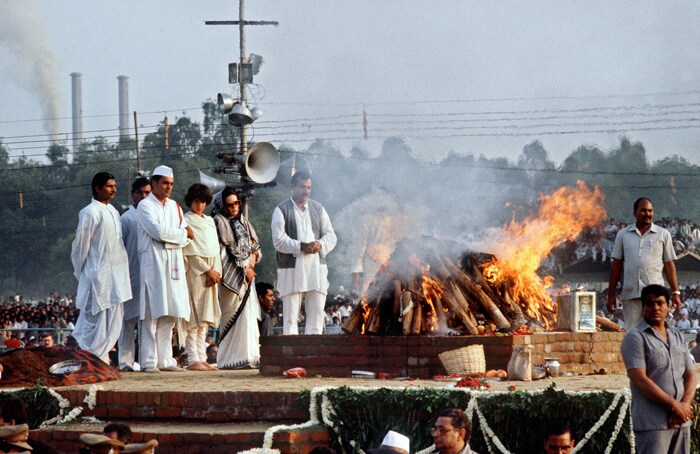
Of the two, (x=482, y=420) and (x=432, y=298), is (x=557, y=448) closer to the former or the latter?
(x=482, y=420)

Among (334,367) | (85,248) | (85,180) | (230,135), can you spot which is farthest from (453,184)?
(85,180)

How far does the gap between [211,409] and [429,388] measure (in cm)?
172

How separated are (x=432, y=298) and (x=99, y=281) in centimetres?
339

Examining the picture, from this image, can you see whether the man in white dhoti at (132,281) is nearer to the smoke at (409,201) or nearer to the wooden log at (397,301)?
the smoke at (409,201)

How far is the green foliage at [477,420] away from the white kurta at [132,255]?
164 inches

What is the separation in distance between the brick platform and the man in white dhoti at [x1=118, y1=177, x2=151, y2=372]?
1911 mm

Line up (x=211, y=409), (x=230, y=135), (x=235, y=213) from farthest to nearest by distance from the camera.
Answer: (x=230, y=135) < (x=235, y=213) < (x=211, y=409)

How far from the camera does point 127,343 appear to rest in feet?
41.4

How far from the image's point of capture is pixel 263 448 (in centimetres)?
820

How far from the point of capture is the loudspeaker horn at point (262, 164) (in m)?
17.8

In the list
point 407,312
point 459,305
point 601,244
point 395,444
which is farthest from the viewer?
point 601,244

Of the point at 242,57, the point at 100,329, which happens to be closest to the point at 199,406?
the point at 100,329

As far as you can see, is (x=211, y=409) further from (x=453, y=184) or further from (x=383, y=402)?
(x=453, y=184)

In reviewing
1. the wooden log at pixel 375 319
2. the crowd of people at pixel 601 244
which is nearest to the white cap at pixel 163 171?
the wooden log at pixel 375 319
